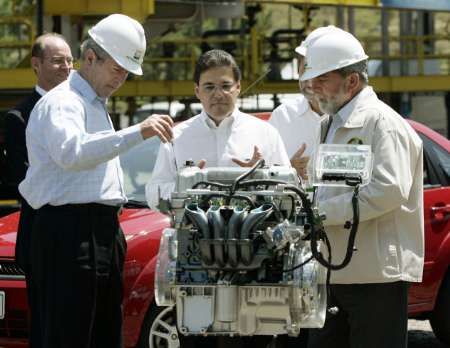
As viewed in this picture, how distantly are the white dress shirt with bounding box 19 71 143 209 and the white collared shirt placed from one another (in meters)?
1.40

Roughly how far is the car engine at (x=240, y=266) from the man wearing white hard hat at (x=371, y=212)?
2.14 feet

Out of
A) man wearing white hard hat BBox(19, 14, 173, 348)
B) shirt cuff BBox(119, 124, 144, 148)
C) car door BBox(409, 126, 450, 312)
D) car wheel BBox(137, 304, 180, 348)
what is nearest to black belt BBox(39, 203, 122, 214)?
man wearing white hard hat BBox(19, 14, 173, 348)

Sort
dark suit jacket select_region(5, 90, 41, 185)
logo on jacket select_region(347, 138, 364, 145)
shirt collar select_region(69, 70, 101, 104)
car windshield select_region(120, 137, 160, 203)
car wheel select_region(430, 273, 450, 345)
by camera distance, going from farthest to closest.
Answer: car wheel select_region(430, 273, 450, 345) → car windshield select_region(120, 137, 160, 203) → dark suit jacket select_region(5, 90, 41, 185) → shirt collar select_region(69, 70, 101, 104) → logo on jacket select_region(347, 138, 364, 145)

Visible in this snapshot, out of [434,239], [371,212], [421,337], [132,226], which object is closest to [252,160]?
[371,212]

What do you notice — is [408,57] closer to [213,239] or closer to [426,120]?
[426,120]

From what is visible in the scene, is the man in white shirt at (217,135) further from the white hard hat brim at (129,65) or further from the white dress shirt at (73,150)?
the white hard hat brim at (129,65)

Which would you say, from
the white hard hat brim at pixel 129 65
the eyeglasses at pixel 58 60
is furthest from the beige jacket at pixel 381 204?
the eyeglasses at pixel 58 60

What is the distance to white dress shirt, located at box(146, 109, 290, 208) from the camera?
5.71 m

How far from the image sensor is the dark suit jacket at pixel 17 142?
268 inches

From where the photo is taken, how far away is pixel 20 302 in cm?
738

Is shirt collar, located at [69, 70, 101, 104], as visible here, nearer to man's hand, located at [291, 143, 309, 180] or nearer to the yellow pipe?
man's hand, located at [291, 143, 309, 180]

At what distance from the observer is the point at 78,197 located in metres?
5.42

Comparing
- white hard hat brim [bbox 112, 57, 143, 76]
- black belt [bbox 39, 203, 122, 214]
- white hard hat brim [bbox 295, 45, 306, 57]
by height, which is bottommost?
black belt [bbox 39, 203, 122, 214]

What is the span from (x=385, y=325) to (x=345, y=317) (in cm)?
24
